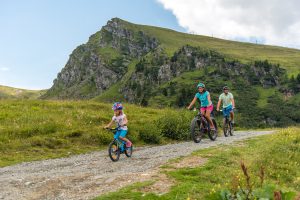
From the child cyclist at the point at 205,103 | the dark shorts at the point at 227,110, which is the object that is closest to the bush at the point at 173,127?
the dark shorts at the point at 227,110

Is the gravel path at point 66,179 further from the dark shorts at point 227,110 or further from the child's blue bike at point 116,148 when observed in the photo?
the dark shorts at point 227,110

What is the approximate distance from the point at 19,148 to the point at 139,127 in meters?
7.85

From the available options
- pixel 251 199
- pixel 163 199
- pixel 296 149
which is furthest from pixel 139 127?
pixel 251 199

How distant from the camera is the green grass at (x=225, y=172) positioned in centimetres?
867

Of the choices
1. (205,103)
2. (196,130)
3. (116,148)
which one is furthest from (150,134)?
(116,148)

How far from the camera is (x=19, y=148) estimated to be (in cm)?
1928

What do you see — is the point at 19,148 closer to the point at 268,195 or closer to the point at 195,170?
the point at 195,170

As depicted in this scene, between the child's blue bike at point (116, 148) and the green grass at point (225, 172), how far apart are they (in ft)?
11.8

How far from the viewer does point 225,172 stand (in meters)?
10.7

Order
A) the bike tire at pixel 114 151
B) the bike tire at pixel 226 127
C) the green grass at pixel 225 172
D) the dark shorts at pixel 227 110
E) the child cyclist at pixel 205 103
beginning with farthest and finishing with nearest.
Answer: the bike tire at pixel 226 127 → the dark shorts at pixel 227 110 → the child cyclist at pixel 205 103 → the bike tire at pixel 114 151 → the green grass at pixel 225 172

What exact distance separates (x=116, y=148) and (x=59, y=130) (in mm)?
7947

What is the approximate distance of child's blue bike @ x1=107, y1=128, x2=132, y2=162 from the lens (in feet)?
50.4

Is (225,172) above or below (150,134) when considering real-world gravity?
below

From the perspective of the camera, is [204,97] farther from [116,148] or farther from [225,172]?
[225,172]
